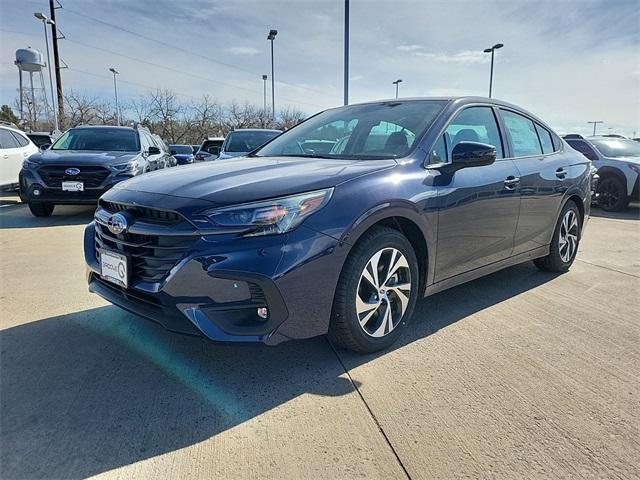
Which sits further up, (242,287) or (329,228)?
(329,228)

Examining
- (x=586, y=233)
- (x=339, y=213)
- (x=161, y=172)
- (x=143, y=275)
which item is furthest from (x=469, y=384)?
(x=586, y=233)

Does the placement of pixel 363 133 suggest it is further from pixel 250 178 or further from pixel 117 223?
pixel 117 223

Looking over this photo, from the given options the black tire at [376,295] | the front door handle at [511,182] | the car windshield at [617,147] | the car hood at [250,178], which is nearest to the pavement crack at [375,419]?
the black tire at [376,295]

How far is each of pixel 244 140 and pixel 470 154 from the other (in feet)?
23.8

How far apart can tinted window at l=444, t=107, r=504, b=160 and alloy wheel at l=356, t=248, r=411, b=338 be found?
0.91m

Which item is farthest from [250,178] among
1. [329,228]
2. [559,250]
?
[559,250]

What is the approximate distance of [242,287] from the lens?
2.26 m

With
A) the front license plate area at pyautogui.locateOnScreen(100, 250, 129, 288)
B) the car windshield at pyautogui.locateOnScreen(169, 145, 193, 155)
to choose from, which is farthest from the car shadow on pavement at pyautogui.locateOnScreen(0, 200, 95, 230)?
the front license plate area at pyautogui.locateOnScreen(100, 250, 129, 288)

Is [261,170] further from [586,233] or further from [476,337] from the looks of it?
[586,233]

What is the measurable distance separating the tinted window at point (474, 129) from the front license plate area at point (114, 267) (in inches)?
85.4

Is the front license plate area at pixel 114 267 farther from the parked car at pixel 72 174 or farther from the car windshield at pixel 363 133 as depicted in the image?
the parked car at pixel 72 174

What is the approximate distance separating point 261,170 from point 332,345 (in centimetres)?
117

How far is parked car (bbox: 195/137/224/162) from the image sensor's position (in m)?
11.0

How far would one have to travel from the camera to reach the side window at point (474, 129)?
10.9ft
